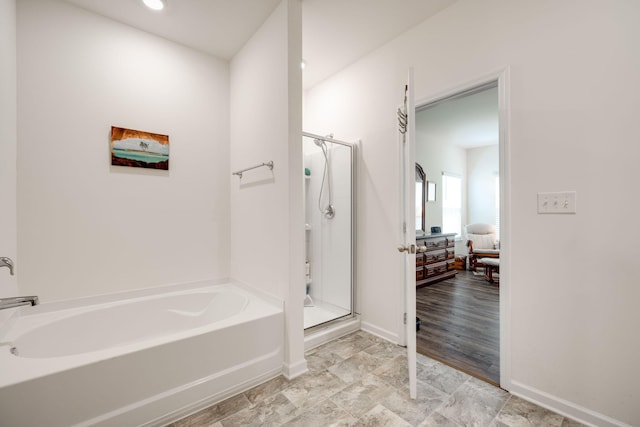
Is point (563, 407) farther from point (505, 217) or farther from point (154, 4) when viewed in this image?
point (154, 4)

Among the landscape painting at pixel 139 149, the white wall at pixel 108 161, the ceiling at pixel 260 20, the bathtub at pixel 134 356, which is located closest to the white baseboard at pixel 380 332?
the bathtub at pixel 134 356

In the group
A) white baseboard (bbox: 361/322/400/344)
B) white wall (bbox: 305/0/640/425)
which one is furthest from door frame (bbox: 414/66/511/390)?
white baseboard (bbox: 361/322/400/344)

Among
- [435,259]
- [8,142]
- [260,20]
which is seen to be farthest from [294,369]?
[435,259]

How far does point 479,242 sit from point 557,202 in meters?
3.97

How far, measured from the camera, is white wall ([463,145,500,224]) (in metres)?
5.59

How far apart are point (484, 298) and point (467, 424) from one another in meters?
2.49

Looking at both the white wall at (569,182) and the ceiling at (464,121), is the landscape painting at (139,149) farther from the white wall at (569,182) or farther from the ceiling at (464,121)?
Answer: the ceiling at (464,121)

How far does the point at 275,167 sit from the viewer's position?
77.7 inches

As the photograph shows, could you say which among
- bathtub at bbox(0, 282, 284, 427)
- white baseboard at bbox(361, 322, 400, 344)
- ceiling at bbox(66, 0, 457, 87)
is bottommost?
white baseboard at bbox(361, 322, 400, 344)

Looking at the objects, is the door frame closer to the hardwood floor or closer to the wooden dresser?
the hardwood floor

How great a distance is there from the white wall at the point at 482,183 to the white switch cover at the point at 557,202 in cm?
462

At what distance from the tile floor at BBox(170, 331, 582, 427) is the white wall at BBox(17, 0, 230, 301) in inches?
49.6

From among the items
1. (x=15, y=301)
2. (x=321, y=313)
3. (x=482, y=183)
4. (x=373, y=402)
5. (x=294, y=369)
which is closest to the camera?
(x=15, y=301)

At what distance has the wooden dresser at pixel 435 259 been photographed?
411cm
